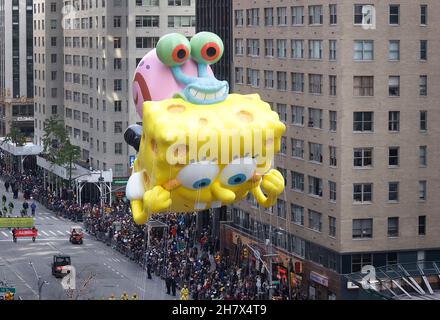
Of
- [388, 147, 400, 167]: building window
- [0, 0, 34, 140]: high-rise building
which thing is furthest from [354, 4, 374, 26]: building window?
[0, 0, 34, 140]: high-rise building

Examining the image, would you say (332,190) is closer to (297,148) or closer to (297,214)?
(297,214)

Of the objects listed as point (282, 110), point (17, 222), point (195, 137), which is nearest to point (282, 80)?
point (282, 110)

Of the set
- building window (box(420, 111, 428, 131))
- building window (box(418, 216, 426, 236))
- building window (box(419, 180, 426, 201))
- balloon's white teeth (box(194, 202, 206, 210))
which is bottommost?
building window (box(418, 216, 426, 236))

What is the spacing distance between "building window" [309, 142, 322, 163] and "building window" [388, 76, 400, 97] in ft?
18.3

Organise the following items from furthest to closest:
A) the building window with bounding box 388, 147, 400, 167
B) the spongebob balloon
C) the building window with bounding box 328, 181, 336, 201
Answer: the building window with bounding box 328, 181, 336, 201 < the building window with bounding box 388, 147, 400, 167 < the spongebob balloon

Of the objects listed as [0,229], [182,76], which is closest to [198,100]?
[182,76]

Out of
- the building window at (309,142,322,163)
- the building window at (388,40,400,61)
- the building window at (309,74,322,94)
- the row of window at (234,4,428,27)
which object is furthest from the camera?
the building window at (309,142,322,163)

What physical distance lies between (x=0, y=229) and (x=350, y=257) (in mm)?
42553

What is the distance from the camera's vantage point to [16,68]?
183 metres

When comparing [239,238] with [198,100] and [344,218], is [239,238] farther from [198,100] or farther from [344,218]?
[198,100]

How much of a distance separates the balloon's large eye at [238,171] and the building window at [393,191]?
102ft

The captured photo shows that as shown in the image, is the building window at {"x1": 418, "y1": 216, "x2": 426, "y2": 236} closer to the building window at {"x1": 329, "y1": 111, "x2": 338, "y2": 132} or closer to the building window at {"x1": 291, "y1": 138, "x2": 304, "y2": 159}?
the building window at {"x1": 329, "y1": 111, "x2": 338, "y2": 132}

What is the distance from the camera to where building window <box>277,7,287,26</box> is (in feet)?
285

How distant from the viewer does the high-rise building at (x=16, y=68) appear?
17925 centimetres
